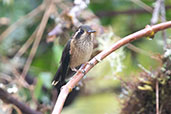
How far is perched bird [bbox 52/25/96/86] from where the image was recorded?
2.12 meters

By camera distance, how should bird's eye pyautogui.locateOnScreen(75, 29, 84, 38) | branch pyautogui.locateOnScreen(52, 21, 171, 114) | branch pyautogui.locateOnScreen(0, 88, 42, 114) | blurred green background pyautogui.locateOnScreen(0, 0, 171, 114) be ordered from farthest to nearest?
blurred green background pyautogui.locateOnScreen(0, 0, 171, 114), bird's eye pyautogui.locateOnScreen(75, 29, 84, 38), branch pyautogui.locateOnScreen(0, 88, 42, 114), branch pyautogui.locateOnScreen(52, 21, 171, 114)

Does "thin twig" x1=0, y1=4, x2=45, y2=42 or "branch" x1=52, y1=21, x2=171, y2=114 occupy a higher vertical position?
"thin twig" x1=0, y1=4, x2=45, y2=42

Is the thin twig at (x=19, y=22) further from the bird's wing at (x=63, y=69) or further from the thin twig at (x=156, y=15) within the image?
the thin twig at (x=156, y=15)

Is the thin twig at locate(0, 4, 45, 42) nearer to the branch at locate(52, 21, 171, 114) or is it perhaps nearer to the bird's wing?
the bird's wing

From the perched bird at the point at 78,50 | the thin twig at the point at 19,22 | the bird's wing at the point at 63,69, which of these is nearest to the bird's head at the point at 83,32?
the perched bird at the point at 78,50

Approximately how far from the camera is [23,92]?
2.77m

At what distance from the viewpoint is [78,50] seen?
220cm

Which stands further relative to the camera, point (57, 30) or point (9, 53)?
point (9, 53)

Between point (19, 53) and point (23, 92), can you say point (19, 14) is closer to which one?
point (19, 53)

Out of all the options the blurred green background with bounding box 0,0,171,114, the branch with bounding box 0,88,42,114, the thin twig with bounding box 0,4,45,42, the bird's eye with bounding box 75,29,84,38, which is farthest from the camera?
the thin twig with bounding box 0,4,45,42

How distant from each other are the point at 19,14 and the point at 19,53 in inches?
15.3

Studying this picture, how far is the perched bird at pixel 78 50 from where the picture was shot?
2.12 m

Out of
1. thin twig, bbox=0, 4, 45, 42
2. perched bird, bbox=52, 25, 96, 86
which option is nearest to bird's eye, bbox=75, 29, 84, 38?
perched bird, bbox=52, 25, 96, 86

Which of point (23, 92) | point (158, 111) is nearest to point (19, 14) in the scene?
point (23, 92)
